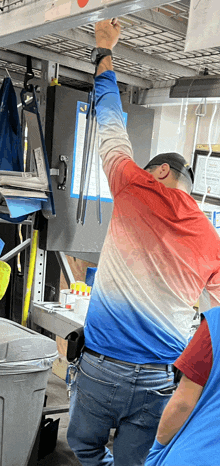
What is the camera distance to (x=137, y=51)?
204 centimetres

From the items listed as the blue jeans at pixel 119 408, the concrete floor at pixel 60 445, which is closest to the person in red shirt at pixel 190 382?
the blue jeans at pixel 119 408

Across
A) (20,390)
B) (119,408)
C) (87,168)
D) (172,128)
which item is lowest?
(20,390)

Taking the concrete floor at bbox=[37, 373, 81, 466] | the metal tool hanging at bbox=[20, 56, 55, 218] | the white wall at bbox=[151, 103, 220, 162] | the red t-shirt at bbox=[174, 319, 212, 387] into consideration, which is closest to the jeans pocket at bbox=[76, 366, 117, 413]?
the red t-shirt at bbox=[174, 319, 212, 387]

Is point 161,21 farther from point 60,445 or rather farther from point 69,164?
point 60,445

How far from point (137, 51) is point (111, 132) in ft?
1.57

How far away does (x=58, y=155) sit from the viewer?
250 centimetres

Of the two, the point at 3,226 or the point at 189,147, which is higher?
the point at 189,147

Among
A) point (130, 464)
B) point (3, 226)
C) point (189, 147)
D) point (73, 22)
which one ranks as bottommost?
point (130, 464)

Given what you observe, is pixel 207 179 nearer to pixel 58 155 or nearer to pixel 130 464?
pixel 58 155

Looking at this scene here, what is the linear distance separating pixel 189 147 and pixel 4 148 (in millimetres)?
1000

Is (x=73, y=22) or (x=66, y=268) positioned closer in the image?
(x=73, y=22)

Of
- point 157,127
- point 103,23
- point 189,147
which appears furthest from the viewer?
point 157,127

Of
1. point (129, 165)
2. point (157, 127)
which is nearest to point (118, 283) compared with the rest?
point (129, 165)

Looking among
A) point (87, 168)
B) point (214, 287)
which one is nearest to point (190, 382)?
point (214, 287)
